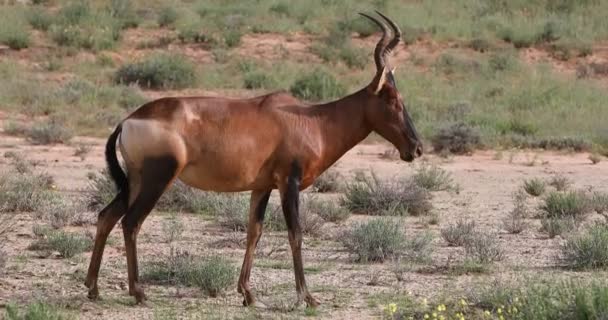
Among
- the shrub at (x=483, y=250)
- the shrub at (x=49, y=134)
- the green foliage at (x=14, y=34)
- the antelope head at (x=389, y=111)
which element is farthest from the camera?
the green foliage at (x=14, y=34)

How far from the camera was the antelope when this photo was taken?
952cm

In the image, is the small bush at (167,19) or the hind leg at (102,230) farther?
the small bush at (167,19)

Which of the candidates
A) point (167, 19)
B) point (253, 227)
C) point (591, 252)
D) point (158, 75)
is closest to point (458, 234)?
point (591, 252)

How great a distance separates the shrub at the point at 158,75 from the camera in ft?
99.3

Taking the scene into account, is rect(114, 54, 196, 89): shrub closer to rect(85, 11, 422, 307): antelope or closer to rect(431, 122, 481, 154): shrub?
rect(431, 122, 481, 154): shrub

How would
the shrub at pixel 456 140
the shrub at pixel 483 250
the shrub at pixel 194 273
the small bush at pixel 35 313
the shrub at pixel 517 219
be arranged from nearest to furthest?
the small bush at pixel 35 313 → the shrub at pixel 194 273 → the shrub at pixel 483 250 → the shrub at pixel 517 219 → the shrub at pixel 456 140

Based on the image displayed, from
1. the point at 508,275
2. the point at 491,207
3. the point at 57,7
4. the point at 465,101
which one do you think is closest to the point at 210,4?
the point at 57,7

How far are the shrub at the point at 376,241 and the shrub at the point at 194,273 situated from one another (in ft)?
5.87

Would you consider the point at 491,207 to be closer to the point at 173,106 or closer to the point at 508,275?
the point at 508,275

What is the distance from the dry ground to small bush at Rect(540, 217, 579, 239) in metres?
0.09

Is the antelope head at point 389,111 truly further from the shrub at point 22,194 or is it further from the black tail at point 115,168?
the shrub at point 22,194

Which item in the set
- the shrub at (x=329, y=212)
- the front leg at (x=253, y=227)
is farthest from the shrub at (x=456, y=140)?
the front leg at (x=253, y=227)

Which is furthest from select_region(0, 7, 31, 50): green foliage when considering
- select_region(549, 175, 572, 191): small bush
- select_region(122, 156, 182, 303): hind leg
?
select_region(122, 156, 182, 303): hind leg

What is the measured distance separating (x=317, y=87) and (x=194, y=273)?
63.6 ft
